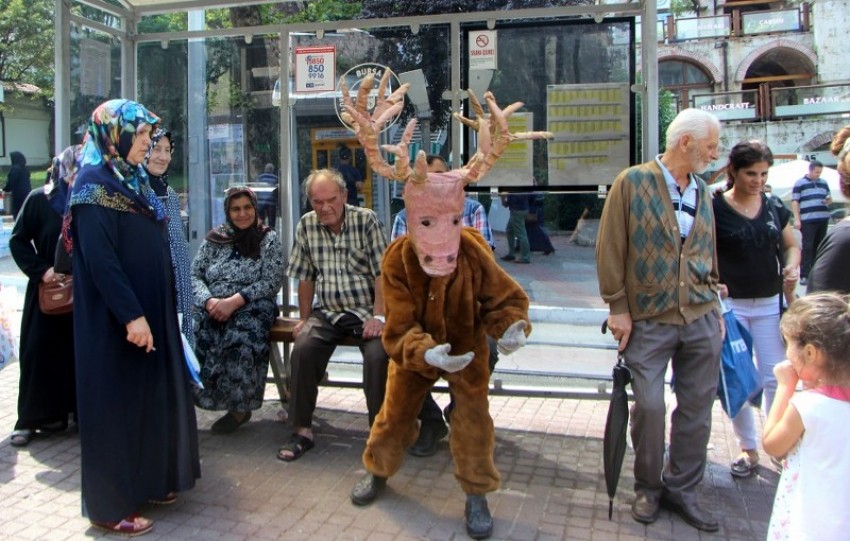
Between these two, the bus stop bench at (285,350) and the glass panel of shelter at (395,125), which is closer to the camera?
the bus stop bench at (285,350)

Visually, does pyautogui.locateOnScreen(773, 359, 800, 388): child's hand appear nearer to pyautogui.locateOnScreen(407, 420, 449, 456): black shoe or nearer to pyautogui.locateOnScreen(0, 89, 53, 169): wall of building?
pyautogui.locateOnScreen(407, 420, 449, 456): black shoe

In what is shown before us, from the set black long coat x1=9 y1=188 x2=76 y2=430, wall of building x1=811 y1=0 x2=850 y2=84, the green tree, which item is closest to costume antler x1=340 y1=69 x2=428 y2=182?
black long coat x1=9 y1=188 x2=76 y2=430

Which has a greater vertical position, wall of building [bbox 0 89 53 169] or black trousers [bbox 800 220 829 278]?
wall of building [bbox 0 89 53 169]

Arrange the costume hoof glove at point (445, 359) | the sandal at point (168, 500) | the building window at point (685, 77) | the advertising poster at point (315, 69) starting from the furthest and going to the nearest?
the building window at point (685, 77)
the advertising poster at point (315, 69)
the sandal at point (168, 500)
the costume hoof glove at point (445, 359)

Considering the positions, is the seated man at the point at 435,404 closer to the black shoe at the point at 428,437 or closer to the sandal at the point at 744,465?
the black shoe at the point at 428,437

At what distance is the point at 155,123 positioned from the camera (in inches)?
142

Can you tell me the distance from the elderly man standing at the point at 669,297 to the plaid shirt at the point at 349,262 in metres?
1.54

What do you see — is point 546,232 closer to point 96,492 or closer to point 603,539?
point 603,539

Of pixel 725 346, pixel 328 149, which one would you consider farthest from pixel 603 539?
pixel 328 149

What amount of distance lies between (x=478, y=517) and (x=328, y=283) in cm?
175

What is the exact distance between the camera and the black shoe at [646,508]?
3.60 metres

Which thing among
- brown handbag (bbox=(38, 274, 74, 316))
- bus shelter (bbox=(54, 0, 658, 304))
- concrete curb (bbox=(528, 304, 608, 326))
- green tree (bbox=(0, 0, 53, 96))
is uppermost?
green tree (bbox=(0, 0, 53, 96))

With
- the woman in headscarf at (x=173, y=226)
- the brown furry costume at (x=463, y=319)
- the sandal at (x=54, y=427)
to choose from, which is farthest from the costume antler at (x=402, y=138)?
the sandal at (x=54, y=427)

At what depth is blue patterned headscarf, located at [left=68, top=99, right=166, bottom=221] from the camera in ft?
11.2
